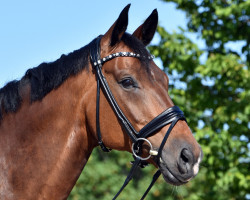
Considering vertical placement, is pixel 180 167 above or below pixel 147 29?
below

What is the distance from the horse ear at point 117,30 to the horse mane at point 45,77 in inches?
3.7

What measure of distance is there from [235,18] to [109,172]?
11.3 metres

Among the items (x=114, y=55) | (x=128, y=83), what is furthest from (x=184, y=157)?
(x=114, y=55)

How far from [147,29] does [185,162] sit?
4.41 feet

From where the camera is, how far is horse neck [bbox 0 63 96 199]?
352 cm

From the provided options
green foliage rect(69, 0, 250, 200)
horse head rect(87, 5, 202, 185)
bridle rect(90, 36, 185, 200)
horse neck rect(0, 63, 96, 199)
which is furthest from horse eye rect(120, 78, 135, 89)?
green foliage rect(69, 0, 250, 200)

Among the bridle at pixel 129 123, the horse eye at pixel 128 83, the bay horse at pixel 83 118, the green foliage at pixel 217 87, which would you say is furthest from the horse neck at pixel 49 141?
the green foliage at pixel 217 87

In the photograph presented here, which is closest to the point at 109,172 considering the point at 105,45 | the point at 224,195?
the point at 224,195

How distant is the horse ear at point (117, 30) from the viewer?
3.67m

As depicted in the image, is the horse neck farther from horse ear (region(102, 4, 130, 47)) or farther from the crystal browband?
horse ear (region(102, 4, 130, 47))

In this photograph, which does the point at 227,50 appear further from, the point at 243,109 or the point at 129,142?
the point at 129,142

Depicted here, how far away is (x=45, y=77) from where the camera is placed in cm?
370

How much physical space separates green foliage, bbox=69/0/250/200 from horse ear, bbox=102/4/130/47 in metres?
4.76

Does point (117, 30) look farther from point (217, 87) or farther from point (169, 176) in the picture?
point (217, 87)
